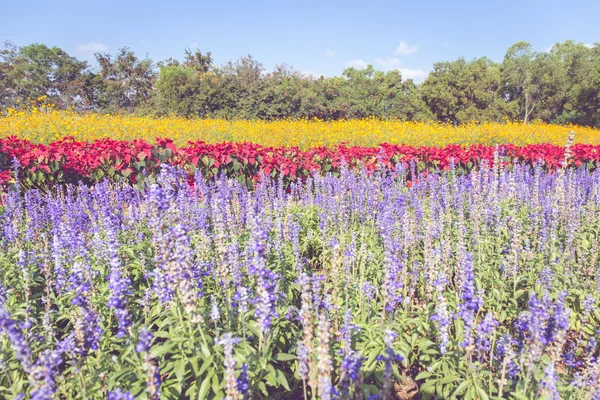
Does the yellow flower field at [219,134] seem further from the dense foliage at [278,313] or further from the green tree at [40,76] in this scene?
the green tree at [40,76]

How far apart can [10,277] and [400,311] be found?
3647 millimetres

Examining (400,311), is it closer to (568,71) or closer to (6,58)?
(568,71)

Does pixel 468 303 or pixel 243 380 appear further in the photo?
pixel 468 303

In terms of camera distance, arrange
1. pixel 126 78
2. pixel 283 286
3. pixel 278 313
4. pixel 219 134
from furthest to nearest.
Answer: pixel 126 78 < pixel 219 134 < pixel 283 286 < pixel 278 313

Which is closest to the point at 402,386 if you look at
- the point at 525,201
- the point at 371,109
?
the point at 525,201

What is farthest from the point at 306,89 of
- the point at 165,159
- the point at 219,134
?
the point at 165,159

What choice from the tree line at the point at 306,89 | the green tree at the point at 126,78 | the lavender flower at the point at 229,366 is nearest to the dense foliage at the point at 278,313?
the lavender flower at the point at 229,366

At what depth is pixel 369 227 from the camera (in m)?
5.33

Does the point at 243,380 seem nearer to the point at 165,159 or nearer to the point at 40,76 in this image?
the point at 165,159

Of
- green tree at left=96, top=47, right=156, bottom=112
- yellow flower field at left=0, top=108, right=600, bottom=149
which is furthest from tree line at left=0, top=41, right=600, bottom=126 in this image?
yellow flower field at left=0, top=108, right=600, bottom=149

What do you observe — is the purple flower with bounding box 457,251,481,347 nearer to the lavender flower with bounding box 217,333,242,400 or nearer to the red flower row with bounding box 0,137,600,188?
the lavender flower with bounding box 217,333,242,400

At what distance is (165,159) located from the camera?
22.1ft

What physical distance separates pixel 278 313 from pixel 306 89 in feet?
86.2

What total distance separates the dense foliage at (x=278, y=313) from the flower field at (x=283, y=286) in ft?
0.07
